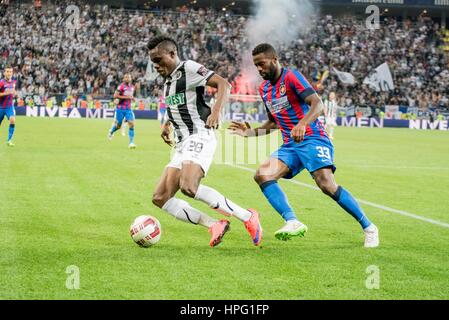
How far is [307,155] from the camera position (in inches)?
293

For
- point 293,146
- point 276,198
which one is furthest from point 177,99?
point 276,198

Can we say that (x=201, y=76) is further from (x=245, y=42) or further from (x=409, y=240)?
(x=245, y=42)

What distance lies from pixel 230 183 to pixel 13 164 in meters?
4.78

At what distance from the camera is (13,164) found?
14.6 meters

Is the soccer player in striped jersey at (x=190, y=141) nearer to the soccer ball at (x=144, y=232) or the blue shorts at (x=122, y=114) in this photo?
the soccer ball at (x=144, y=232)

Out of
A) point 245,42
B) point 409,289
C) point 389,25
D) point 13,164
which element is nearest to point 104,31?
point 245,42

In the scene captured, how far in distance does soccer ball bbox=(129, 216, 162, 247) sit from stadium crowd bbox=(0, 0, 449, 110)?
37.4 metres

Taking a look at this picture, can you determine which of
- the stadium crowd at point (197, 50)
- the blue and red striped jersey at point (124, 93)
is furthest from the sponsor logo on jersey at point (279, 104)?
the stadium crowd at point (197, 50)

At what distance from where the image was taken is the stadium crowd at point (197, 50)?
44.9 metres

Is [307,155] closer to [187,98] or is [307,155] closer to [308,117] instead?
[308,117]

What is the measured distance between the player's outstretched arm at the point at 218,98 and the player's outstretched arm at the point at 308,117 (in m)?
0.74

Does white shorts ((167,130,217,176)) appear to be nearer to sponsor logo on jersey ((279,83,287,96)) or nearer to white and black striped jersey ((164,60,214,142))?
white and black striped jersey ((164,60,214,142))

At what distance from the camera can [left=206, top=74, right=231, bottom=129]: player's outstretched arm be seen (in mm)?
6750

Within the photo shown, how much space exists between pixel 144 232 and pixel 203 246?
615 mm
